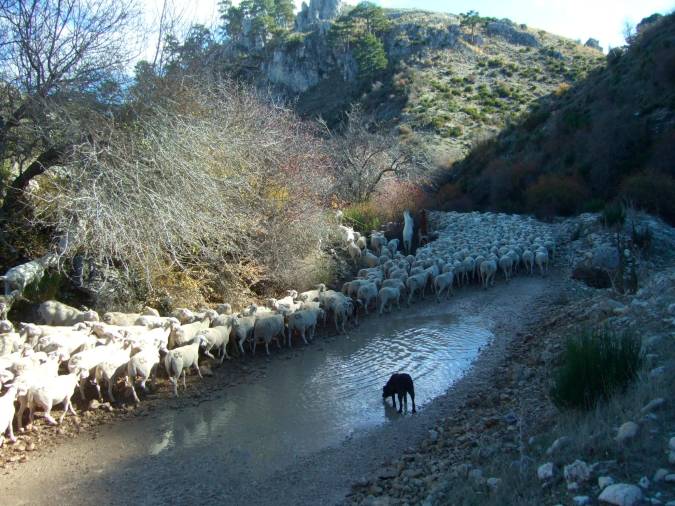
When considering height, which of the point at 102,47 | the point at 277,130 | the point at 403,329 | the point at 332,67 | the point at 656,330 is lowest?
the point at 403,329

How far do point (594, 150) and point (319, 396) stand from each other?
19.1 m

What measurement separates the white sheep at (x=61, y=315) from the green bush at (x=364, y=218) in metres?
11.4

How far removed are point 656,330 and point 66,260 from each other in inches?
395

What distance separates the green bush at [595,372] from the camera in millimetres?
5898

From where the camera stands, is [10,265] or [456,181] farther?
[456,181]

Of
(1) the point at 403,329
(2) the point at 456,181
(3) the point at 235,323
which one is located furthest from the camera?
(2) the point at 456,181

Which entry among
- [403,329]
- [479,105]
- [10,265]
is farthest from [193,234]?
[479,105]

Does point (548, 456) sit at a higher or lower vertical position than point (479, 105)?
lower

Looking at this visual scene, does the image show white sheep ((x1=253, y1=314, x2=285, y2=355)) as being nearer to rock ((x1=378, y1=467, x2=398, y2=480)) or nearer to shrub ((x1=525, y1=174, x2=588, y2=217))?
rock ((x1=378, y1=467, x2=398, y2=480))

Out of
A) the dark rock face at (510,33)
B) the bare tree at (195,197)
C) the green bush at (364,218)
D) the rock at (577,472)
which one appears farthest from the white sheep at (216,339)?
the dark rock face at (510,33)

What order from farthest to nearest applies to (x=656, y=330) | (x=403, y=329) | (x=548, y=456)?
1. (x=403, y=329)
2. (x=656, y=330)
3. (x=548, y=456)

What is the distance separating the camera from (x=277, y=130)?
15.4 metres

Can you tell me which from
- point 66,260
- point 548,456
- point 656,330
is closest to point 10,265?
point 66,260

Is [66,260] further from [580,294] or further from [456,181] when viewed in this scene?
[456,181]
